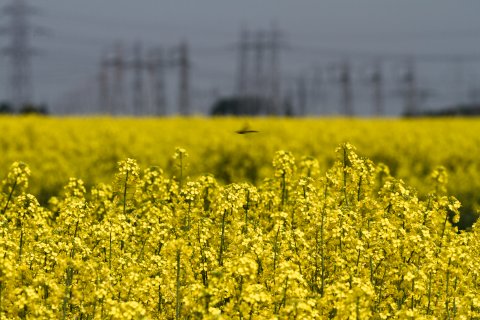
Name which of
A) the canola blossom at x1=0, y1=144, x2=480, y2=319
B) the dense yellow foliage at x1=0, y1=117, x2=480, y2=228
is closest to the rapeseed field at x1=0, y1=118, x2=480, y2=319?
the canola blossom at x1=0, y1=144, x2=480, y2=319

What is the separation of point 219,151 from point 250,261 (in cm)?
827

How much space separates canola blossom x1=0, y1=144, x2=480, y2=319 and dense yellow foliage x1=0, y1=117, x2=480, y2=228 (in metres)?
4.59

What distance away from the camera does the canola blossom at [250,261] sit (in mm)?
3570

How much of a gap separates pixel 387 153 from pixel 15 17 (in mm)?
34491

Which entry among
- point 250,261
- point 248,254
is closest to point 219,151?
point 248,254

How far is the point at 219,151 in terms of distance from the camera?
11.7 meters

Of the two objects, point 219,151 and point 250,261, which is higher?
point 219,151

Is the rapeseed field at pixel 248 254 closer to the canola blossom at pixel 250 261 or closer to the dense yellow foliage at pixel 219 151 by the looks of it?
the canola blossom at pixel 250 261

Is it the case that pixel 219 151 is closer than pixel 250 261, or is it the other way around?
pixel 250 261

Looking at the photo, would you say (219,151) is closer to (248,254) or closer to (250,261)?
(248,254)

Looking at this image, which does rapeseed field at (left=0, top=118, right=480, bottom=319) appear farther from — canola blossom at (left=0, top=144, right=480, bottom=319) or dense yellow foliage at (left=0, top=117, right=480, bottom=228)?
dense yellow foliage at (left=0, top=117, right=480, bottom=228)

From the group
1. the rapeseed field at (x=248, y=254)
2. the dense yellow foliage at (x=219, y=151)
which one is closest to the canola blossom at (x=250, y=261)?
the rapeseed field at (x=248, y=254)

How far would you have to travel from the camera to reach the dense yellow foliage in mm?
9773

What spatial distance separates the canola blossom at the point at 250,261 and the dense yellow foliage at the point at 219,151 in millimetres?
4591
